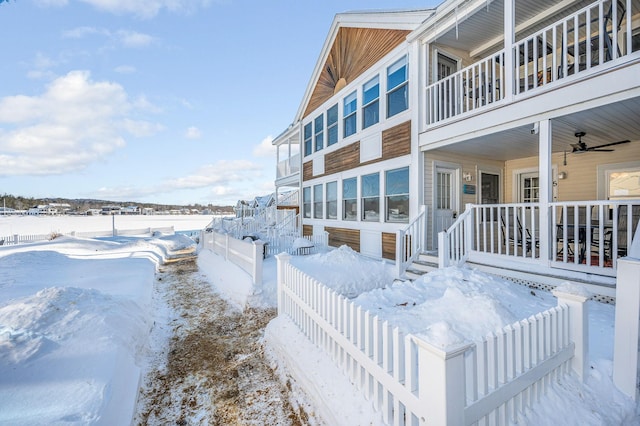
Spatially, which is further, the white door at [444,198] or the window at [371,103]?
the window at [371,103]

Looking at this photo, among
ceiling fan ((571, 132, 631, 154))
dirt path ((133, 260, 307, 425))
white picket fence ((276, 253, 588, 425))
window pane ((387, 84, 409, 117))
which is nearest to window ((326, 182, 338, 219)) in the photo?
window pane ((387, 84, 409, 117))

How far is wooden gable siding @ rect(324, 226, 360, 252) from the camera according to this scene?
10125 mm

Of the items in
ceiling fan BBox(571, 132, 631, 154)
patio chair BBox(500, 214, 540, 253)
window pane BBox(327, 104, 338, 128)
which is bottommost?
patio chair BBox(500, 214, 540, 253)

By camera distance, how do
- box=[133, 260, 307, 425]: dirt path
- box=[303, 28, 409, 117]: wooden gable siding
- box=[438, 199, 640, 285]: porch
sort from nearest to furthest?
box=[133, 260, 307, 425]: dirt path → box=[438, 199, 640, 285]: porch → box=[303, 28, 409, 117]: wooden gable siding

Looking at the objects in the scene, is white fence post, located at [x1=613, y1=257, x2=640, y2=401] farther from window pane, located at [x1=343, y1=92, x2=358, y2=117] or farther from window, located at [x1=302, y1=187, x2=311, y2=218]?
window, located at [x1=302, y1=187, x2=311, y2=218]

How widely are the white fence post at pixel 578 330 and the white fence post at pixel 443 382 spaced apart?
5.91 ft

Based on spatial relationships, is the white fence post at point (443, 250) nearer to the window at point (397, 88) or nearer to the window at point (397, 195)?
the window at point (397, 195)

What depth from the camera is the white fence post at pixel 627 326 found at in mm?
2479

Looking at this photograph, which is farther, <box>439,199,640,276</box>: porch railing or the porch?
<box>439,199,640,276</box>: porch railing

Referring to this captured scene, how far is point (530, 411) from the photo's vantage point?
2.37 meters

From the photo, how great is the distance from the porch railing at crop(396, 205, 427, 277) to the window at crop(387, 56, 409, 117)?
326 cm

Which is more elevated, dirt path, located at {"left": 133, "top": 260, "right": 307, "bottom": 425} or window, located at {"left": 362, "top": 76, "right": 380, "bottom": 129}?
window, located at {"left": 362, "top": 76, "right": 380, "bottom": 129}

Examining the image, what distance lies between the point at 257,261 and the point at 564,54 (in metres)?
7.07

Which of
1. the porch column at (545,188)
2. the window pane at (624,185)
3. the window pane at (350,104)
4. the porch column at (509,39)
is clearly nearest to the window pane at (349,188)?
the window pane at (350,104)
